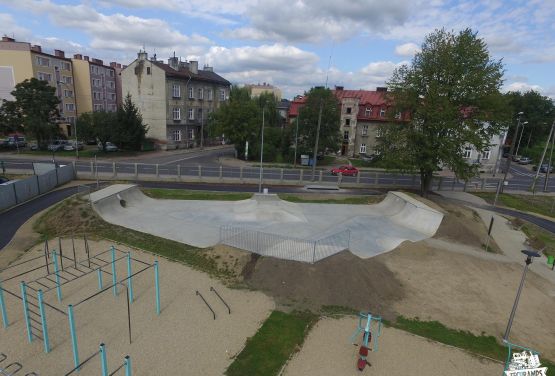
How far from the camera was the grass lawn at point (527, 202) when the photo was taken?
36659 mm

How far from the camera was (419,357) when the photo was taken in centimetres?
1255

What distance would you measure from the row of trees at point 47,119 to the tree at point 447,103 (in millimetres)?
40236

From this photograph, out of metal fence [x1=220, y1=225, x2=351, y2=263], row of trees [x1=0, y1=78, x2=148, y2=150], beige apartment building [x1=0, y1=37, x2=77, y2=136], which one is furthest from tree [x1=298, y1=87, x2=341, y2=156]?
beige apartment building [x1=0, y1=37, x2=77, y2=136]

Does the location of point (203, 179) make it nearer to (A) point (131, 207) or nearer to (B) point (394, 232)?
(A) point (131, 207)

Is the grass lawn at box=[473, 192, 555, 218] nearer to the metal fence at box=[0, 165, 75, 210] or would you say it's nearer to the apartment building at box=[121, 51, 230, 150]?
the metal fence at box=[0, 165, 75, 210]

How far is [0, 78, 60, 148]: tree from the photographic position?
4941 cm

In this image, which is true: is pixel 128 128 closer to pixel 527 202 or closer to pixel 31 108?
pixel 31 108

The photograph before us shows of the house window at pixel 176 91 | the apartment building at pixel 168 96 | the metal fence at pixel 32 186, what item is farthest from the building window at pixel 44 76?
the metal fence at pixel 32 186

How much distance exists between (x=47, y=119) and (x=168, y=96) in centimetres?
1900

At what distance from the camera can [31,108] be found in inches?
1964

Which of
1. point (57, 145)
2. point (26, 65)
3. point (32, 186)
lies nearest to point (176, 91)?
point (57, 145)

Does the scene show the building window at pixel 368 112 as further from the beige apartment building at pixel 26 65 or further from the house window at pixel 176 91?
the beige apartment building at pixel 26 65

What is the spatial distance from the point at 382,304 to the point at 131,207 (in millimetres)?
21402

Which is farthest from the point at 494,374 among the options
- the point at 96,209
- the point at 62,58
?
the point at 62,58
